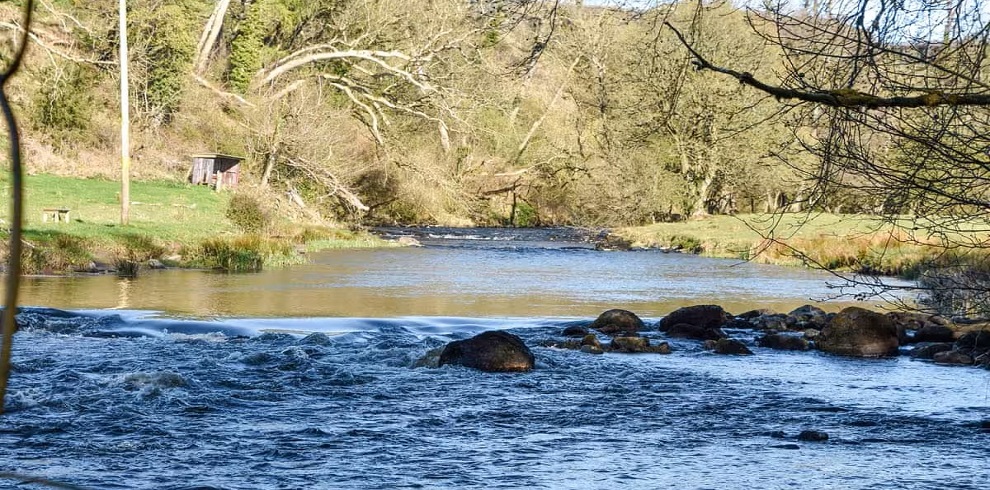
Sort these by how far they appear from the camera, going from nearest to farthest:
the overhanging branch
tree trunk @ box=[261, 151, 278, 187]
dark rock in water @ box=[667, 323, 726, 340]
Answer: the overhanging branch
dark rock in water @ box=[667, 323, 726, 340]
tree trunk @ box=[261, 151, 278, 187]

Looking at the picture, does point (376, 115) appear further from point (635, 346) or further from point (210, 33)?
point (635, 346)

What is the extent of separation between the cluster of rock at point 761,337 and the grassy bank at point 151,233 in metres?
12.1

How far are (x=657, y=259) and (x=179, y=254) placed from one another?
13.3 m

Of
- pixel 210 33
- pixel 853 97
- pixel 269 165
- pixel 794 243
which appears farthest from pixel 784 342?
pixel 210 33

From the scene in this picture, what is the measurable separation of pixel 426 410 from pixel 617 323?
248 inches

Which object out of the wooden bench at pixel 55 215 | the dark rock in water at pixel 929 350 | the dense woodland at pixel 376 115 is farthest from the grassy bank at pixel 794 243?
the wooden bench at pixel 55 215

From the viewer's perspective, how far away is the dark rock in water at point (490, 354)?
1181 cm

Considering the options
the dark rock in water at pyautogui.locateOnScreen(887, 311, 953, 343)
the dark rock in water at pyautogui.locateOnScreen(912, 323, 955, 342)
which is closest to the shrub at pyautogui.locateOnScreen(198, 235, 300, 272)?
the dark rock in water at pyautogui.locateOnScreen(887, 311, 953, 343)

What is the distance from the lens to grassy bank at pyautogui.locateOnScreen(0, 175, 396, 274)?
23.0 m

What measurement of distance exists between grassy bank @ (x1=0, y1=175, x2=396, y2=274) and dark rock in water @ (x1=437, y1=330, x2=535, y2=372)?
1262 centimetres

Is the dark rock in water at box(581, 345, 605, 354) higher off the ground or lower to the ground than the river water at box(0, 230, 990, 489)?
higher

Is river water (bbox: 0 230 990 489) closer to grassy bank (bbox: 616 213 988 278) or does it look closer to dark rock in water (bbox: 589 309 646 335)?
dark rock in water (bbox: 589 309 646 335)

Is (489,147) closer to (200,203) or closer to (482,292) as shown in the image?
(200,203)

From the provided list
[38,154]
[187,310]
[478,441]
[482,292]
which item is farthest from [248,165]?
[478,441]
